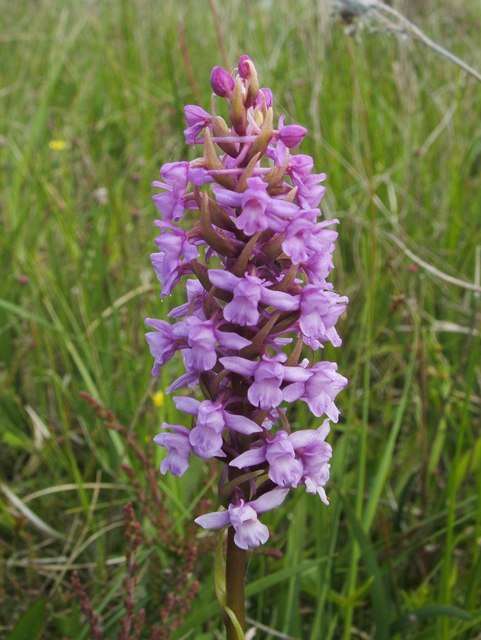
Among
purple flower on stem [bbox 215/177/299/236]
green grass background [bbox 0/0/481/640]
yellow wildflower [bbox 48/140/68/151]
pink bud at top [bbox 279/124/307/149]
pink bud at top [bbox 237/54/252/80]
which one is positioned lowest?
green grass background [bbox 0/0/481/640]

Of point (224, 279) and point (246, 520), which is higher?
point (224, 279)

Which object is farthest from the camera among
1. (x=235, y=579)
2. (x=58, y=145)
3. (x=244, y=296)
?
(x=58, y=145)

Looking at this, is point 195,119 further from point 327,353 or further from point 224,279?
point 327,353

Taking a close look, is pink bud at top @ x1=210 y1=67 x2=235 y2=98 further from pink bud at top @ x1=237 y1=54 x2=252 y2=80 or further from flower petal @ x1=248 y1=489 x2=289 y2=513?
flower petal @ x1=248 y1=489 x2=289 y2=513

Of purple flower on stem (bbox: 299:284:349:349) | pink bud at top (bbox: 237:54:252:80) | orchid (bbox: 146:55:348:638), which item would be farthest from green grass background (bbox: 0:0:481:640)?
pink bud at top (bbox: 237:54:252:80)

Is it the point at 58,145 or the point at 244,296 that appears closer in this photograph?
the point at 244,296

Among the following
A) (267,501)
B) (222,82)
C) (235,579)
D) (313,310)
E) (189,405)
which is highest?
(222,82)

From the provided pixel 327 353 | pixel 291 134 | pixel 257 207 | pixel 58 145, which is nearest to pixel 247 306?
pixel 257 207

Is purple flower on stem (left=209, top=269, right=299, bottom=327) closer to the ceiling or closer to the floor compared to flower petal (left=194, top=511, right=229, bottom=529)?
closer to the ceiling

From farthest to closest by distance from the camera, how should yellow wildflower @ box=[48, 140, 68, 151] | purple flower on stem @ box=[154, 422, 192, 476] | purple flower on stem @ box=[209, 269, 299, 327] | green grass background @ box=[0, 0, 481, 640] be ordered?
yellow wildflower @ box=[48, 140, 68, 151], green grass background @ box=[0, 0, 481, 640], purple flower on stem @ box=[154, 422, 192, 476], purple flower on stem @ box=[209, 269, 299, 327]
